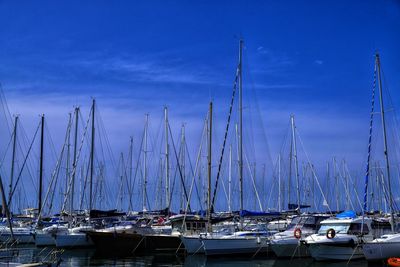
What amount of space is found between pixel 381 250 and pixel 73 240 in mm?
28264

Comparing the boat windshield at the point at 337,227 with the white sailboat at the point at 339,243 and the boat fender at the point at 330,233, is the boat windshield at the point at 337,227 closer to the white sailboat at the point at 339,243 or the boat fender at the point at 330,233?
the white sailboat at the point at 339,243

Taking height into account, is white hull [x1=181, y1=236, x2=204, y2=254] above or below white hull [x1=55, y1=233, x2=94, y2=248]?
above

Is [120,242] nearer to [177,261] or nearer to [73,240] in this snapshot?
[73,240]

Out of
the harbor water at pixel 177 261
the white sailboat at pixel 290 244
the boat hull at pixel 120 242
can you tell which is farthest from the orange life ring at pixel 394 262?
the boat hull at pixel 120 242

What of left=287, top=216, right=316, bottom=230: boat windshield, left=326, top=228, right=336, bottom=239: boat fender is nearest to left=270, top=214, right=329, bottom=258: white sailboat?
left=287, top=216, right=316, bottom=230: boat windshield

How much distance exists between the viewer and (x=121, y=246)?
42125mm

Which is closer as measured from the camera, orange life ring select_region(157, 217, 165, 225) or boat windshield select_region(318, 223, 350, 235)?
boat windshield select_region(318, 223, 350, 235)

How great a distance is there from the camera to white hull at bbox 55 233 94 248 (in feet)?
152

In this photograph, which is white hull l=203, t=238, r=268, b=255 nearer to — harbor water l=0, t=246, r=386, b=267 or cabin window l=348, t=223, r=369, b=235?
harbor water l=0, t=246, r=386, b=267

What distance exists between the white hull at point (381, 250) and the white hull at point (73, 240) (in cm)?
2651

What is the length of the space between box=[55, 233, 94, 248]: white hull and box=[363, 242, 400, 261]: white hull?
2651 cm

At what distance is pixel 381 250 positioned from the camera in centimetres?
3092

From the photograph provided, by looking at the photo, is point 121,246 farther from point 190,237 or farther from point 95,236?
point 190,237

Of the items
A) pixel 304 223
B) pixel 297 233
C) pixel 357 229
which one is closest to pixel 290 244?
pixel 297 233
